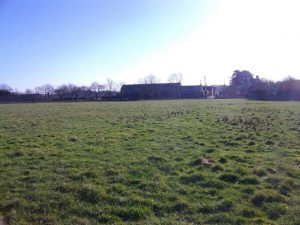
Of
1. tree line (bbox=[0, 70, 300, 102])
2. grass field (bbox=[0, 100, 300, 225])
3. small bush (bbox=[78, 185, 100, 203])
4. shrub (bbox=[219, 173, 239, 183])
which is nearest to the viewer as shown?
grass field (bbox=[0, 100, 300, 225])

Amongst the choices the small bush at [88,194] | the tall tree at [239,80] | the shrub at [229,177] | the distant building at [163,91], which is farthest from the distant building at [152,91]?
the small bush at [88,194]

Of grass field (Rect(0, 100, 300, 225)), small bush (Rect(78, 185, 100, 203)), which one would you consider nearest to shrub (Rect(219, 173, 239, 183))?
grass field (Rect(0, 100, 300, 225))

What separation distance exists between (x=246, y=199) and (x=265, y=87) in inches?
3436

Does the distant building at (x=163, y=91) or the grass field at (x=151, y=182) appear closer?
the grass field at (x=151, y=182)

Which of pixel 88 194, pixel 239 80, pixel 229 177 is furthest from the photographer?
pixel 239 80

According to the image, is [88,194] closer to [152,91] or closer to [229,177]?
[229,177]

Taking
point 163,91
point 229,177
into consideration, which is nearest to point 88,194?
point 229,177

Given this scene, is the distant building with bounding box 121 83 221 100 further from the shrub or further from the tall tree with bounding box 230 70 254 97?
the shrub

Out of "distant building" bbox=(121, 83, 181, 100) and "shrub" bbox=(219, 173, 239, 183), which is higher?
"distant building" bbox=(121, 83, 181, 100)

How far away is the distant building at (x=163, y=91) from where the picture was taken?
113 metres

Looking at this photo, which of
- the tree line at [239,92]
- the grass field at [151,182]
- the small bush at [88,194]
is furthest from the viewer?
the tree line at [239,92]

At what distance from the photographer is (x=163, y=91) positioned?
11481cm

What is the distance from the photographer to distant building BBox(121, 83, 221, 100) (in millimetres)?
112688

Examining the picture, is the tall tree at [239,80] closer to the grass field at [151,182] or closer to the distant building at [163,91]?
the distant building at [163,91]
